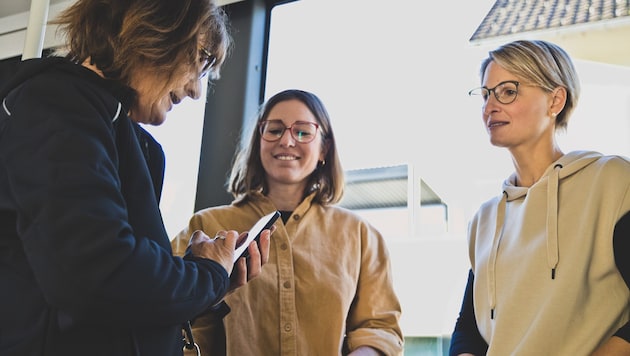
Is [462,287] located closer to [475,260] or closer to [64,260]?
[475,260]

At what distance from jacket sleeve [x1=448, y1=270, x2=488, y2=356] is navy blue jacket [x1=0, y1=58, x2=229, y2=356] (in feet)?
2.67

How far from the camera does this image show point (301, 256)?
164cm

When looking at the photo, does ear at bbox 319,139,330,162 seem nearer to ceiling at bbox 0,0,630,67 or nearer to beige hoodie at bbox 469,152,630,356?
beige hoodie at bbox 469,152,630,356

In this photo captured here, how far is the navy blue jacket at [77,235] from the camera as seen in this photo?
750 mm

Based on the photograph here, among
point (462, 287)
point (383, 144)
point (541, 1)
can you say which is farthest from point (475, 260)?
point (541, 1)

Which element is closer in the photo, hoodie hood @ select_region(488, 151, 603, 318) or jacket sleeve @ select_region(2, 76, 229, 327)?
jacket sleeve @ select_region(2, 76, 229, 327)

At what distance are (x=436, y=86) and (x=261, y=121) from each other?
2.15 ft

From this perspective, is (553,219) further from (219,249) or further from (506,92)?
(219,249)

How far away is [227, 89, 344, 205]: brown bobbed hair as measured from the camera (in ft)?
6.00

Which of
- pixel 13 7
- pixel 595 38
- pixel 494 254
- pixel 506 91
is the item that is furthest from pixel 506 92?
pixel 13 7

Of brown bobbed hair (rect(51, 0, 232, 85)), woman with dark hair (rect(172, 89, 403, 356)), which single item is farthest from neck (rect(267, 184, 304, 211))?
brown bobbed hair (rect(51, 0, 232, 85))

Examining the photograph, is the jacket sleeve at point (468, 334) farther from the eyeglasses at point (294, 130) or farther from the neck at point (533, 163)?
the eyeglasses at point (294, 130)

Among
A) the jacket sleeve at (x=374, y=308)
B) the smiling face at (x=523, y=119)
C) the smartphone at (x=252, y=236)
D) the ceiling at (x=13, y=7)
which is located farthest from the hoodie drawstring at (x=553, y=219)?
the ceiling at (x=13, y=7)

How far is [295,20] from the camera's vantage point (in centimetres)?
257
